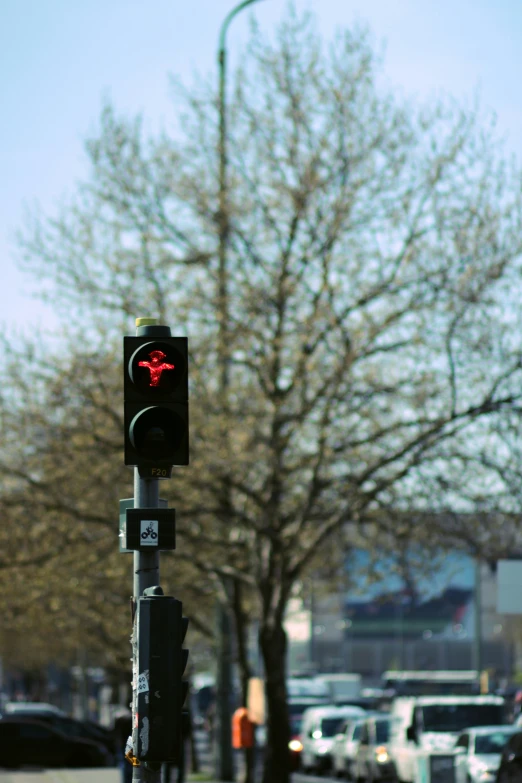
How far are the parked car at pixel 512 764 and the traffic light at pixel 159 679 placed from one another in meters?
8.81

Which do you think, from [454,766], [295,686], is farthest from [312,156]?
[295,686]

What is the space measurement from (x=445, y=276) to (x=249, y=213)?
3.21m

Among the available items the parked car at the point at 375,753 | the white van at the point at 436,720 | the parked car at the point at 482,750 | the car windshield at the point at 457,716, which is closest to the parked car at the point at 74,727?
the parked car at the point at 375,753

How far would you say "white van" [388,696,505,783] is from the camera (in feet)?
90.0

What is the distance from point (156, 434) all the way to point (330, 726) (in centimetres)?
3298

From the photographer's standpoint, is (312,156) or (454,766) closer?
(454,766)

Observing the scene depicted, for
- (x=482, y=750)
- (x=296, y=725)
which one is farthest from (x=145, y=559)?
(x=296, y=725)

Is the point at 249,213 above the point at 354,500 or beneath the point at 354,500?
above

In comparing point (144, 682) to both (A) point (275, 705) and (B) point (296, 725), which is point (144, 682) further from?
(B) point (296, 725)

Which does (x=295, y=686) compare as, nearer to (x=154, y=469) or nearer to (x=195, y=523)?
(x=195, y=523)

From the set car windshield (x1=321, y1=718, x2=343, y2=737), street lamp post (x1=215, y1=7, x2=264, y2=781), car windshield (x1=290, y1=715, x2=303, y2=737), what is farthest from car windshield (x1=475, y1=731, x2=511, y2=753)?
car windshield (x1=290, y1=715, x2=303, y2=737)

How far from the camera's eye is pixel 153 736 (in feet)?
27.6

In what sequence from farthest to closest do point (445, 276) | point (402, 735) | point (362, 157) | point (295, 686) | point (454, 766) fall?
point (295, 686), point (402, 735), point (362, 157), point (445, 276), point (454, 766)

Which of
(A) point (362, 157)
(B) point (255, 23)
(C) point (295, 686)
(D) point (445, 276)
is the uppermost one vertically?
(B) point (255, 23)
